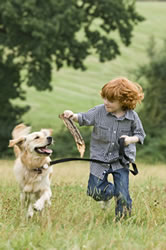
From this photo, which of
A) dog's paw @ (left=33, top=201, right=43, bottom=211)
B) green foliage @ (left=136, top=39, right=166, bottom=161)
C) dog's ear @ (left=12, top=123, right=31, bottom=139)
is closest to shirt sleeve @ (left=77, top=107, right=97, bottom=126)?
dog's ear @ (left=12, top=123, right=31, bottom=139)

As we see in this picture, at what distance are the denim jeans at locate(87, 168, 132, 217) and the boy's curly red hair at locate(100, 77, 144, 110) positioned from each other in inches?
33.8

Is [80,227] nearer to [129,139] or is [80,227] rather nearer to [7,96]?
[129,139]

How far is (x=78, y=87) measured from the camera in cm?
4178

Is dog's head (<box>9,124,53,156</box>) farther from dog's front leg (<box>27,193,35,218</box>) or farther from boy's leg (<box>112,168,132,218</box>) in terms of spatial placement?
boy's leg (<box>112,168,132,218</box>)

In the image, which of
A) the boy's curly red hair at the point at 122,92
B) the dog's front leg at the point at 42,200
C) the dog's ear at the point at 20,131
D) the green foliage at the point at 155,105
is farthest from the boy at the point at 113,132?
the green foliage at the point at 155,105

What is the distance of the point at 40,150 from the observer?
573 cm

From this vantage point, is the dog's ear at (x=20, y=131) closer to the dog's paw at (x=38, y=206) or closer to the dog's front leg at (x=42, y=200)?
the dog's front leg at (x=42, y=200)

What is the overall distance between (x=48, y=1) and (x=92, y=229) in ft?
49.0

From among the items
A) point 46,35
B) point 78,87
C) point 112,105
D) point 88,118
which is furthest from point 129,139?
point 78,87

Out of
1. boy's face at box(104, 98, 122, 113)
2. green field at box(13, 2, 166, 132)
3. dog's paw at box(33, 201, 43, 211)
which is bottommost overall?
dog's paw at box(33, 201, 43, 211)

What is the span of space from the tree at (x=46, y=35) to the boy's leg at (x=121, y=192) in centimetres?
1242

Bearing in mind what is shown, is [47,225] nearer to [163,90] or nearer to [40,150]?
[40,150]

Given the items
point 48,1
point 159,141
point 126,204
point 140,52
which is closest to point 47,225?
point 126,204

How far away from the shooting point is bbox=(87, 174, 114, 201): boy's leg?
17.7 ft
